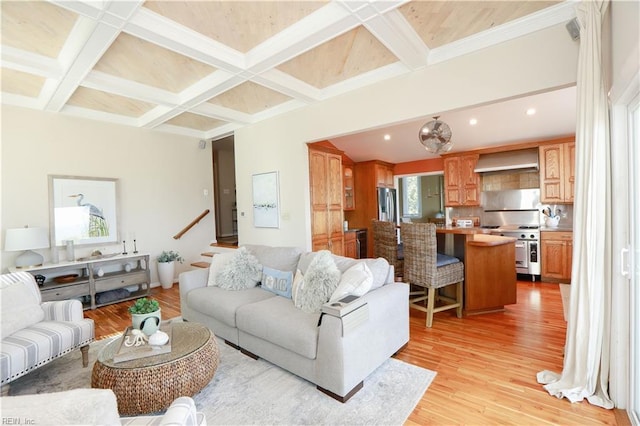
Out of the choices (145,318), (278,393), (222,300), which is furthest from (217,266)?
(278,393)

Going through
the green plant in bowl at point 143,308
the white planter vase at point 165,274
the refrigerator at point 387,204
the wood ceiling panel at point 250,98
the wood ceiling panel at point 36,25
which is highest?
the wood ceiling panel at point 250,98

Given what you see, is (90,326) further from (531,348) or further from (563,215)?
(563,215)

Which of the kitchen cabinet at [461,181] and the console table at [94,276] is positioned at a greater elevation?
the kitchen cabinet at [461,181]

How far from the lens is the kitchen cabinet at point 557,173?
479 centimetres

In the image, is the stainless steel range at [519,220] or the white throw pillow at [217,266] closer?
the white throw pillow at [217,266]

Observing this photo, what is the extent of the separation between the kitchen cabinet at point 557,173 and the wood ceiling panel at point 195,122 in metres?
5.60

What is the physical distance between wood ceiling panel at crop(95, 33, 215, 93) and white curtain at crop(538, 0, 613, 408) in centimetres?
332

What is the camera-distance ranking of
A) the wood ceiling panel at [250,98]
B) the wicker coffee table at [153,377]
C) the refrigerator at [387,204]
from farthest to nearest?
the refrigerator at [387,204]
the wood ceiling panel at [250,98]
the wicker coffee table at [153,377]

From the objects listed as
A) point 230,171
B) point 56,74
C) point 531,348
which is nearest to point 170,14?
point 56,74

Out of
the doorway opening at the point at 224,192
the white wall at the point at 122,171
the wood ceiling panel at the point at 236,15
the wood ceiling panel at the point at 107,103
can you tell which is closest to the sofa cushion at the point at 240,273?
the wood ceiling panel at the point at 236,15

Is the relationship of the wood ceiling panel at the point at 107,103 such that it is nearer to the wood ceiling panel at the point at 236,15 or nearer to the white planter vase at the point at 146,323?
the wood ceiling panel at the point at 236,15

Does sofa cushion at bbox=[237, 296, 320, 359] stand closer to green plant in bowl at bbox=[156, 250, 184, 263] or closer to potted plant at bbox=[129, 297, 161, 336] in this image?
potted plant at bbox=[129, 297, 161, 336]

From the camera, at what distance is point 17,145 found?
4.00 meters

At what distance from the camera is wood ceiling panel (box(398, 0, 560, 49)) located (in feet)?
7.53
